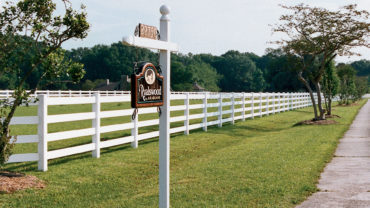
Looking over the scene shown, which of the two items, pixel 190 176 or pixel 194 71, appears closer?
pixel 190 176

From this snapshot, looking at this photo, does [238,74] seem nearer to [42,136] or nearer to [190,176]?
[42,136]

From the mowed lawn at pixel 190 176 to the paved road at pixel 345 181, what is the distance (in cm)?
18

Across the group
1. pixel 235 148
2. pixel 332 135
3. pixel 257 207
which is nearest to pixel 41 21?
pixel 257 207

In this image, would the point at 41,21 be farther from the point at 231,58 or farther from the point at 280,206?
the point at 231,58

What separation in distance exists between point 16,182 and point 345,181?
5277 millimetres

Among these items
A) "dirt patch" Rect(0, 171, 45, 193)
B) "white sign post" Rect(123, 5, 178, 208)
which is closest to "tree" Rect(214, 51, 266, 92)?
"dirt patch" Rect(0, 171, 45, 193)

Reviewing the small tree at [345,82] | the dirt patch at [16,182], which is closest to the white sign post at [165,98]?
the dirt patch at [16,182]

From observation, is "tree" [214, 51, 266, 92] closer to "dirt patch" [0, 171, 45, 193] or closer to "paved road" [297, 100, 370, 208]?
"paved road" [297, 100, 370, 208]

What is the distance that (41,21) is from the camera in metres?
7.14

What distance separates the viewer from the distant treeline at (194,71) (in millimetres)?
74750

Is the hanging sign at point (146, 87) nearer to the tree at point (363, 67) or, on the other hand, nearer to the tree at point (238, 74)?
the tree at point (238, 74)

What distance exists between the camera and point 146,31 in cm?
408

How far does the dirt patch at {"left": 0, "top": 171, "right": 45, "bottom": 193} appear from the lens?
6271mm

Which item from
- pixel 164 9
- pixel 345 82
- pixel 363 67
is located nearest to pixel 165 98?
pixel 164 9
